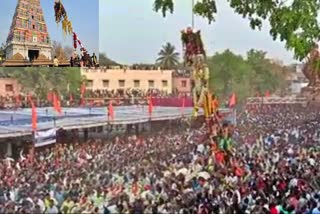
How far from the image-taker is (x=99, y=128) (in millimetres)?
3223

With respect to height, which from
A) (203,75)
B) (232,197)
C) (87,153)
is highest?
(203,75)

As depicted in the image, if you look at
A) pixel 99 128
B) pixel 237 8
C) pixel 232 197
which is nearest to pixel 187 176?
pixel 232 197

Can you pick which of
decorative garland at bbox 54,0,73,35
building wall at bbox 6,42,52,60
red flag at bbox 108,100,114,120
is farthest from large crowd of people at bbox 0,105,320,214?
decorative garland at bbox 54,0,73,35

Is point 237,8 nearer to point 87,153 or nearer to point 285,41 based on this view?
point 285,41

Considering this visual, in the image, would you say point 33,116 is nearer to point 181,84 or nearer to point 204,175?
point 181,84

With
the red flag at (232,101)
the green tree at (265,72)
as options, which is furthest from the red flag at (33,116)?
the green tree at (265,72)

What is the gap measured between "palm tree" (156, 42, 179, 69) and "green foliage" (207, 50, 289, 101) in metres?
0.20

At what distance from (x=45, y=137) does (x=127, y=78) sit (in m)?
0.59

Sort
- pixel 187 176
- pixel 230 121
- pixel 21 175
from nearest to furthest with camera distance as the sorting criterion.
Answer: pixel 21 175, pixel 187 176, pixel 230 121

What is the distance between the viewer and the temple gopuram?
3.00 m

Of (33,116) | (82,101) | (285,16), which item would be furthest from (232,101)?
(33,116)

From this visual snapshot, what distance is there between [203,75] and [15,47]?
1.11m

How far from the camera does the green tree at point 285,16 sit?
3721mm

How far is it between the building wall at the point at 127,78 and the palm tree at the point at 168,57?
1.8 inches
